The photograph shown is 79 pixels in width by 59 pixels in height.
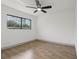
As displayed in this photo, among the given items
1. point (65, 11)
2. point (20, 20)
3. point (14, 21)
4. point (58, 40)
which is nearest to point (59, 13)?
point (65, 11)

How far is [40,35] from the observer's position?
22.8 ft

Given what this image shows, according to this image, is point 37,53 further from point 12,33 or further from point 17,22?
point 17,22

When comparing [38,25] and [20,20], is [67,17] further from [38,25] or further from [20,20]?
[20,20]

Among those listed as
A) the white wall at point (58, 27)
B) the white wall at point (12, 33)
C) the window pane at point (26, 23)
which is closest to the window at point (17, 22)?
the window pane at point (26, 23)

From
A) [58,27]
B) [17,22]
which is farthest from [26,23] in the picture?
[58,27]

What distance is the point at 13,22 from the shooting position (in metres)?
4.96

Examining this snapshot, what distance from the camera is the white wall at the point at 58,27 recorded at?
5250mm

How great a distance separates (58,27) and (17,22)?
319 centimetres

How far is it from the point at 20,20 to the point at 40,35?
244 cm

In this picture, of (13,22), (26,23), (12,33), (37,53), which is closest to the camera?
(37,53)

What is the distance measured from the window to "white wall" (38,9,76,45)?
4.40 ft

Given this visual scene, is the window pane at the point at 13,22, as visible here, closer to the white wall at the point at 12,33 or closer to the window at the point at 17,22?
the window at the point at 17,22

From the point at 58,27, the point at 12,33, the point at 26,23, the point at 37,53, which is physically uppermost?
the point at 26,23

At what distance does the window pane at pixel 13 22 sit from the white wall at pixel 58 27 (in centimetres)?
232
